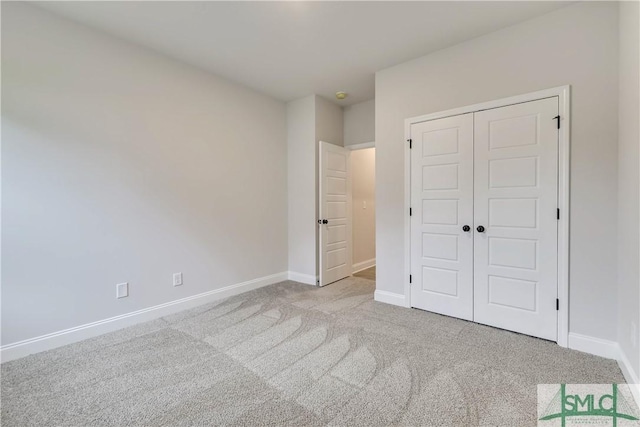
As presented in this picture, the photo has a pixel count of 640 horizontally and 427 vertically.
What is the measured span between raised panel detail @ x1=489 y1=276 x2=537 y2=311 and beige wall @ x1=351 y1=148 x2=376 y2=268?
251cm

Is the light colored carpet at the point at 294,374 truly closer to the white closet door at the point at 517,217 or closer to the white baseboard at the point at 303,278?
the white closet door at the point at 517,217

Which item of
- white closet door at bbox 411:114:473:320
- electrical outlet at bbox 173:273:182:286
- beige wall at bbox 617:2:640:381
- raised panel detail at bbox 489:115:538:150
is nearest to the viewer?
beige wall at bbox 617:2:640:381

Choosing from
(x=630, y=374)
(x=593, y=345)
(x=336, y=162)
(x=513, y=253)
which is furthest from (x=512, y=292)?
(x=336, y=162)

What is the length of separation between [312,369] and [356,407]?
0.47 metres

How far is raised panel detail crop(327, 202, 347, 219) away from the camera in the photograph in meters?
4.25

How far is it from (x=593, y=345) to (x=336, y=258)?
2872mm

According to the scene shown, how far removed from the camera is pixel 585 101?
2.24 metres

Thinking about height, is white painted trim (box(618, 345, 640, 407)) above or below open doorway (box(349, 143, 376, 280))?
below

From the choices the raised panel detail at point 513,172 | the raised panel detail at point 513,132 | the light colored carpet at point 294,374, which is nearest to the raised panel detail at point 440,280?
the light colored carpet at point 294,374

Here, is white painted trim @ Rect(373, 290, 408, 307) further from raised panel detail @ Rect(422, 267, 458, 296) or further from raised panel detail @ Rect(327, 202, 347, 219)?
raised panel detail @ Rect(327, 202, 347, 219)

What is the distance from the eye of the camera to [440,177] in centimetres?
297

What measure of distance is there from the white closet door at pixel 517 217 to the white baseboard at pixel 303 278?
211 centimetres

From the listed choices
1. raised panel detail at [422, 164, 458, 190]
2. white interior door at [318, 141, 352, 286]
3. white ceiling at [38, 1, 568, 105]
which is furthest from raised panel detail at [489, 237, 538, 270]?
white interior door at [318, 141, 352, 286]

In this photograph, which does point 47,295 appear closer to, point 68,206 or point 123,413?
point 68,206
